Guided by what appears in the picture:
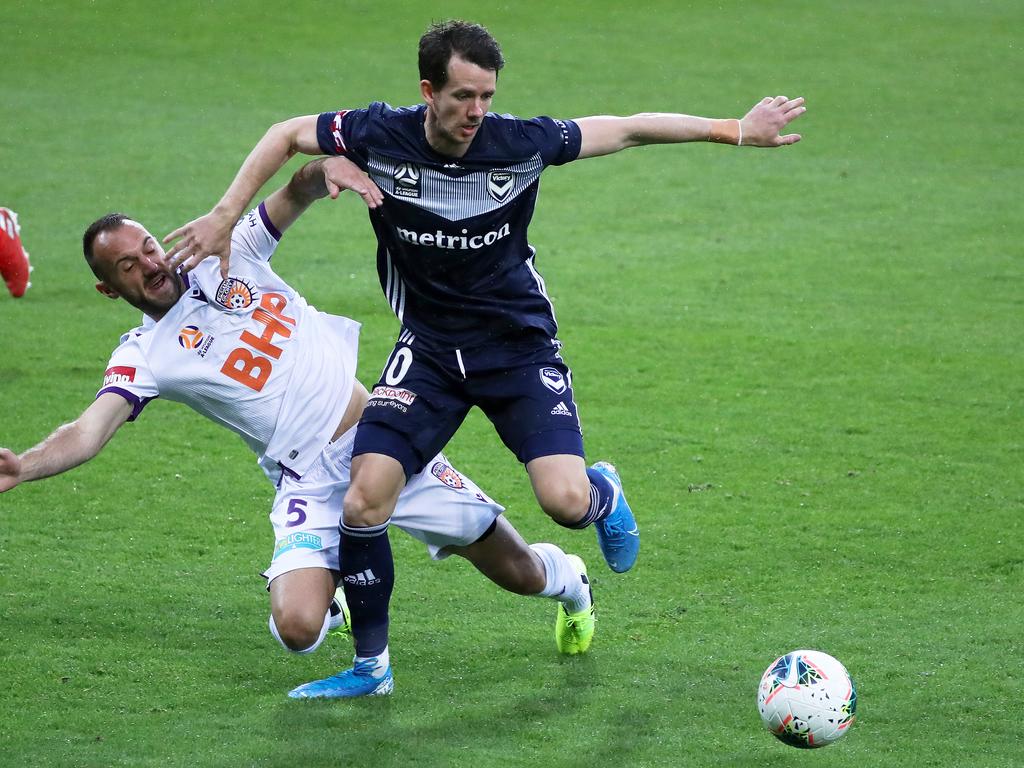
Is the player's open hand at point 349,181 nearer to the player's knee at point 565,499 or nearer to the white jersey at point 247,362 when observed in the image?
the white jersey at point 247,362

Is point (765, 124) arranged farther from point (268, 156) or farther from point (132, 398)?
point (132, 398)

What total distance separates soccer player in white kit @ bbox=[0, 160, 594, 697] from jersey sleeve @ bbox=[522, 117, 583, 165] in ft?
2.18

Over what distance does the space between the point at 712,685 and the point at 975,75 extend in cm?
1342

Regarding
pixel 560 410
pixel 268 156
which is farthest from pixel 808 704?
pixel 268 156

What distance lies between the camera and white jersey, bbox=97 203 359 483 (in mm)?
5180

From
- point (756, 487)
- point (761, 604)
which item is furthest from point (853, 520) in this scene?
point (761, 604)

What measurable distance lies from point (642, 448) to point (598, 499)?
245cm

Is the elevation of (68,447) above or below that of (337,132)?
below

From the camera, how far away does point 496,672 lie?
17.2 ft

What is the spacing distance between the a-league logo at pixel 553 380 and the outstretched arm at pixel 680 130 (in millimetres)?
825

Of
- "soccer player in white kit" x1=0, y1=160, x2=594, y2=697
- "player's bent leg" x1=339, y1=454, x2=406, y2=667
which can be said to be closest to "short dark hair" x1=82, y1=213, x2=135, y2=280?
"soccer player in white kit" x1=0, y1=160, x2=594, y2=697

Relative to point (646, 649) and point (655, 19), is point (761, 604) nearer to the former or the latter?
point (646, 649)

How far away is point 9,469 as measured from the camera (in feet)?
15.3

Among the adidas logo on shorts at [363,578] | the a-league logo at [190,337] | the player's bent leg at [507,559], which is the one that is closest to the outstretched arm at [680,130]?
the player's bent leg at [507,559]
